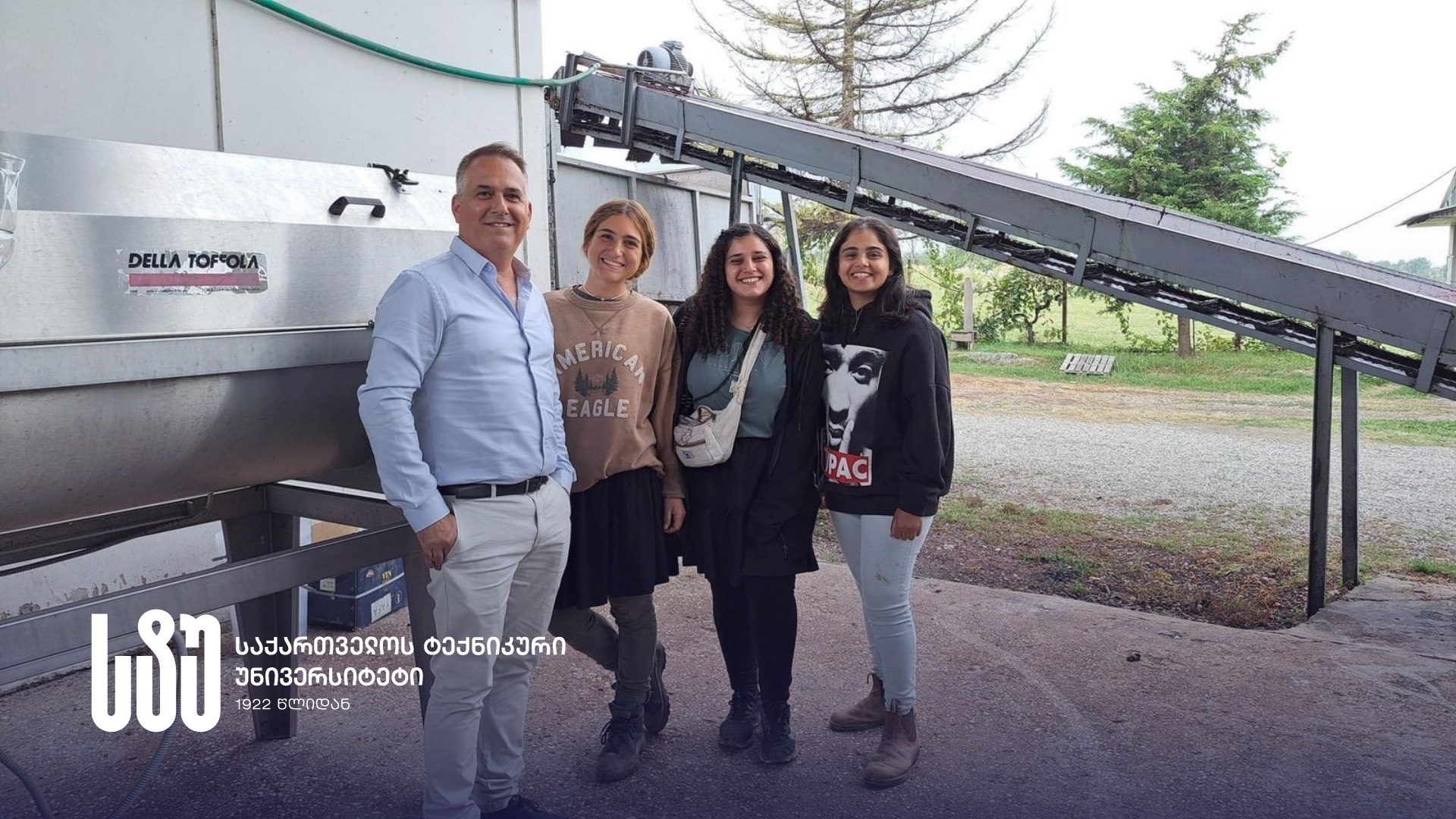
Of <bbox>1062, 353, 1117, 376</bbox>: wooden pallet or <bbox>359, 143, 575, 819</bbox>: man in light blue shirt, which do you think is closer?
<bbox>359, 143, 575, 819</bbox>: man in light blue shirt

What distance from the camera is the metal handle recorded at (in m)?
2.38

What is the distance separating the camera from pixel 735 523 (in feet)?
9.56

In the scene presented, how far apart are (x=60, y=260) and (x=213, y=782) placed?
6.11 ft

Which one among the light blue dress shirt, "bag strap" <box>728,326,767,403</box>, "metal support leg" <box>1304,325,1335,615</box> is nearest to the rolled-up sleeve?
the light blue dress shirt

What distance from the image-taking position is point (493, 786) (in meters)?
2.55

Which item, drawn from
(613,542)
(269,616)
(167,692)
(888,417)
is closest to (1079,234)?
(888,417)

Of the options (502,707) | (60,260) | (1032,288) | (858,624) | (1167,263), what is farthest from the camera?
(1032,288)

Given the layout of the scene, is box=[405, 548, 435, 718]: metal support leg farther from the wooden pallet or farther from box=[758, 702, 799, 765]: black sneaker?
the wooden pallet

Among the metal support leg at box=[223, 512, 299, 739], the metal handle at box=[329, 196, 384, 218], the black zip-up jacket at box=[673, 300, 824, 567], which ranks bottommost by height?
the metal support leg at box=[223, 512, 299, 739]

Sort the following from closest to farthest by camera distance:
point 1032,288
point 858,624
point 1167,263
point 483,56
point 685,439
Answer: point 685,439 < point 858,624 < point 1167,263 < point 483,56 < point 1032,288

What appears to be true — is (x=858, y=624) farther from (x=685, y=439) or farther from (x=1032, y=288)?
(x=1032, y=288)

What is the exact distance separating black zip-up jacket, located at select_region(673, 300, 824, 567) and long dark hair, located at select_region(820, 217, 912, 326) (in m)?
0.13

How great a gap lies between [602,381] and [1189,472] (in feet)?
27.1

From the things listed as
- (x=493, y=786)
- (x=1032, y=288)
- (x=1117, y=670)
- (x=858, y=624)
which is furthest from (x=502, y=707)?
(x=1032, y=288)
